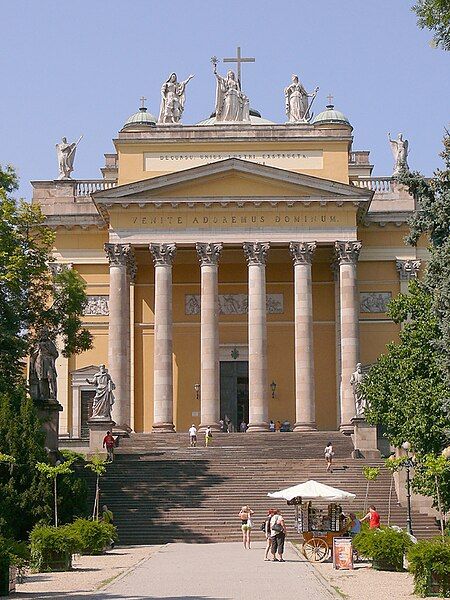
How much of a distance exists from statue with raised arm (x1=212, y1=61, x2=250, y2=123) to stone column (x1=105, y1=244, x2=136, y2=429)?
9.43 meters

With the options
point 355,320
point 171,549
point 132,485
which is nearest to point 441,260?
point 171,549

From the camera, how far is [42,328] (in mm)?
47438

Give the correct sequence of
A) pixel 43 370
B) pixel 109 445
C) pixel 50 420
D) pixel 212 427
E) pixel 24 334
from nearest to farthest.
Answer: pixel 50 420 → pixel 43 370 → pixel 24 334 → pixel 109 445 → pixel 212 427

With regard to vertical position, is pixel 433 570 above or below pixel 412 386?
below

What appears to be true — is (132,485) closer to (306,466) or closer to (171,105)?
(306,466)

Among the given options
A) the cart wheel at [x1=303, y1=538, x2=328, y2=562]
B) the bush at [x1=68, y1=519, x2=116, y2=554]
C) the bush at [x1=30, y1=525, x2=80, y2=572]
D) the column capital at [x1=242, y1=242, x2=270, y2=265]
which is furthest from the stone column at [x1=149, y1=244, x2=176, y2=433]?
the bush at [x1=30, y1=525, x2=80, y2=572]

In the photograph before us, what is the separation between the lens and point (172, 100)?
6234cm

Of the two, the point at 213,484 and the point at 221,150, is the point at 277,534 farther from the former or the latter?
the point at 221,150

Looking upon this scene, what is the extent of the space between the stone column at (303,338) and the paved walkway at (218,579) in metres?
20.9

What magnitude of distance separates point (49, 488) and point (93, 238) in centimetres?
2619

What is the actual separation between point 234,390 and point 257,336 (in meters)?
6.04

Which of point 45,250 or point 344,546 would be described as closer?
point 344,546

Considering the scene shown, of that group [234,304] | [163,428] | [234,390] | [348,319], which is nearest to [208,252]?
[234,304]

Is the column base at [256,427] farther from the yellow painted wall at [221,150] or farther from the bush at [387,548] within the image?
the bush at [387,548]
